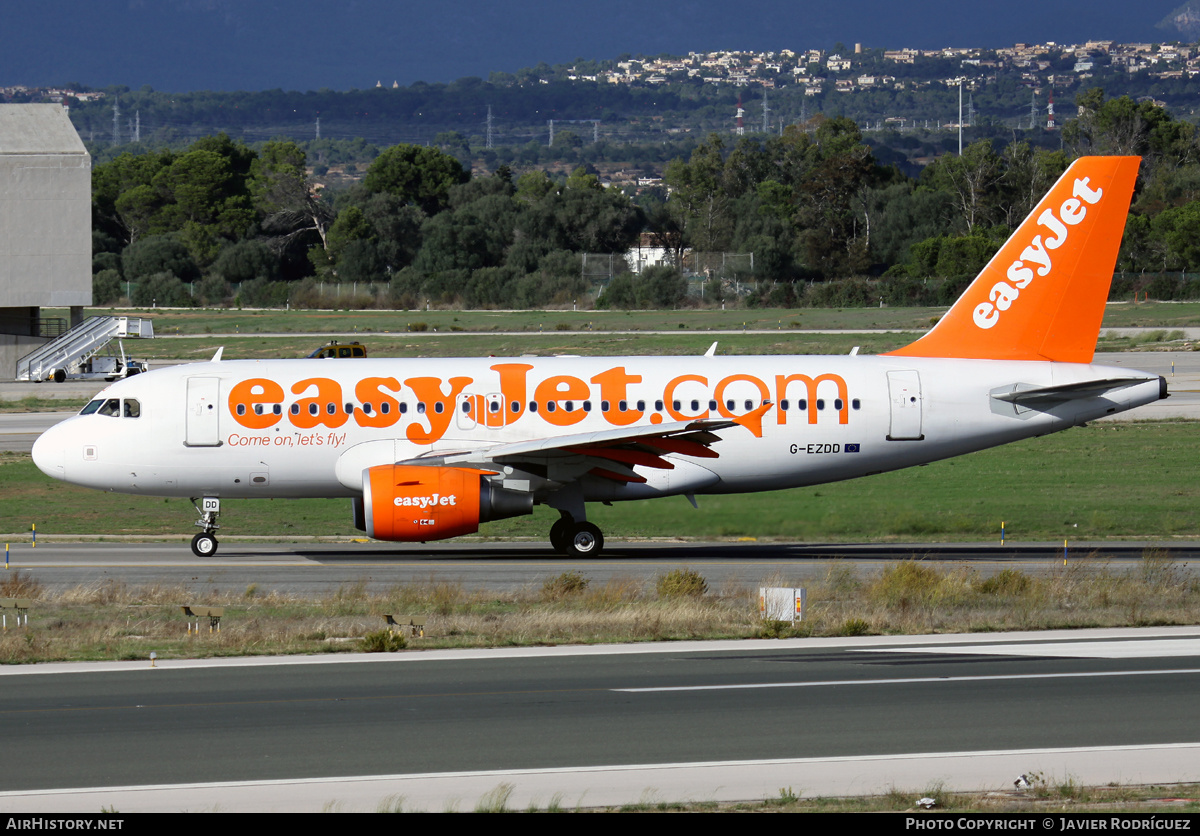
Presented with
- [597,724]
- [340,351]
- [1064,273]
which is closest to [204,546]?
[597,724]

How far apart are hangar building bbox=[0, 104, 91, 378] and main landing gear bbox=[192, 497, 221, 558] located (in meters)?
41.5

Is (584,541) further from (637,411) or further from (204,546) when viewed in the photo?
(204,546)

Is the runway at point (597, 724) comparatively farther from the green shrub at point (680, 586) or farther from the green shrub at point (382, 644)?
the green shrub at point (680, 586)

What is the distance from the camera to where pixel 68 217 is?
67938 millimetres

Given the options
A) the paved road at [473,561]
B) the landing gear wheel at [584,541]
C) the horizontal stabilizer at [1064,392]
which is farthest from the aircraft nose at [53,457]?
the horizontal stabilizer at [1064,392]

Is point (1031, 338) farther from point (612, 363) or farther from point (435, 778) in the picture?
point (435, 778)

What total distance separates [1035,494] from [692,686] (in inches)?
915

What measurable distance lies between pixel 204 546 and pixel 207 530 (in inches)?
15.4

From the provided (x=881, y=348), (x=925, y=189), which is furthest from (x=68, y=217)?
(x=925, y=189)

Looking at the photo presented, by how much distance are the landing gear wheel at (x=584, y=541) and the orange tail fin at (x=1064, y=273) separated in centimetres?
743

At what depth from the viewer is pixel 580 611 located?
21688mm

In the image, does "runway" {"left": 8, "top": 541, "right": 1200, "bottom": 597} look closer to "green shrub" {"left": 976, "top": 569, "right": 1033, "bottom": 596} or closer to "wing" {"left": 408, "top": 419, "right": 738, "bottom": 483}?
"wing" {"left": 408, "top": 419, "right": 738, "bottom": 483}

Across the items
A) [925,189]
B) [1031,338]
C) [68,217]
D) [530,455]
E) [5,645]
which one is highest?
[925,189]

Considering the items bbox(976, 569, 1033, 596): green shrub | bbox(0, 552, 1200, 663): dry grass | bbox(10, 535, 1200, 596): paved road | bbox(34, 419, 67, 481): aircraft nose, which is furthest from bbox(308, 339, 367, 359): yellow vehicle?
bbox(976, 569, 1033, 596): green shrub
